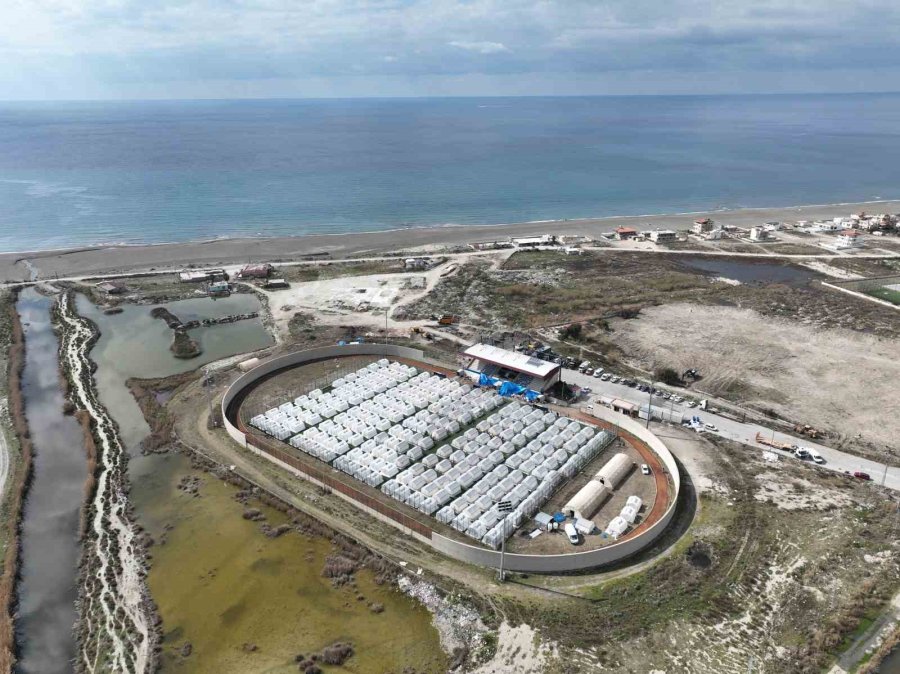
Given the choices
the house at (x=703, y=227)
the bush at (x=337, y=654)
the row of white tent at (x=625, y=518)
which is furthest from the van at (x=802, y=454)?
the house at (x=703, y=227)

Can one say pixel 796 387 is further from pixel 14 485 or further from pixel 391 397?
pixel 14 485

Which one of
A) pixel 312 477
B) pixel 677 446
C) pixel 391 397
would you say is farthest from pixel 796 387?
pixel 312 477

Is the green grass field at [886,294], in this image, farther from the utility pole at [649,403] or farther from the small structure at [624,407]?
the small structure at [624,407]

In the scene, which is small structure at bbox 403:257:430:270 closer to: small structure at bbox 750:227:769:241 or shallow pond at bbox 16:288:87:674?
shallow pond at bbox 16:288:87:674

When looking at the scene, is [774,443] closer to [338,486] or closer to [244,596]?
[338,486]

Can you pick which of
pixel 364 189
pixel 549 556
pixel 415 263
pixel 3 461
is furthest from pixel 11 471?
pixel 364 189
